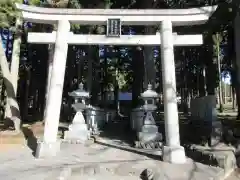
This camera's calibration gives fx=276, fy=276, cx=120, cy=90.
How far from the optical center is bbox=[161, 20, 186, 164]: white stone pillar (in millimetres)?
7445

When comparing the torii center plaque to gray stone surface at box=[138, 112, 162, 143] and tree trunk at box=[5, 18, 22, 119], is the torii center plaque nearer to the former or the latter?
gray stone surface at box=[138, 112, 162, 143]

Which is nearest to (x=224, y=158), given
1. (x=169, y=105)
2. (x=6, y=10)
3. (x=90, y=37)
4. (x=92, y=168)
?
(x=169, y=105)

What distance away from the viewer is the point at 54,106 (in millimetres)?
8047

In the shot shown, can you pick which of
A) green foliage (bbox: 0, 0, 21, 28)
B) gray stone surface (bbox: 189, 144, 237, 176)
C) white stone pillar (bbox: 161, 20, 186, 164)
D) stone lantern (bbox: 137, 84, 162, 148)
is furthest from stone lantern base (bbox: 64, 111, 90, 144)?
gray stone surface (bbox: 189, 144, 237, 176)

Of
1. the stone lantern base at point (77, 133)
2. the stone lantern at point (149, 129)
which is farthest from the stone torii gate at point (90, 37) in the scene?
the stone lantern at point (149, 129)

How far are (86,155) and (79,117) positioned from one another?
3.62 metres

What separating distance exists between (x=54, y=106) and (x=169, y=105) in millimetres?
3309

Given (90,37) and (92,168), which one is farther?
(90,37)

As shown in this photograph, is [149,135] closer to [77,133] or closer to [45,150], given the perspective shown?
[77,133]

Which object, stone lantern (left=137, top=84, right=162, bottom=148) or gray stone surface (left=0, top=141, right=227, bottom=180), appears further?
stone lantern (left=137, top=84, right=162, bottom=148)

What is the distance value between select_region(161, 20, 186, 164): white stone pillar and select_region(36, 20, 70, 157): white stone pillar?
120 inches

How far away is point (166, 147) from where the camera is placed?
7590mm

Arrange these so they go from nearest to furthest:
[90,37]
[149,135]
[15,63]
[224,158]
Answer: [224,158], [90,37], [149,135], [15,63]

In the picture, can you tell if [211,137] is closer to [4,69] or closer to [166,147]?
[166,147]
